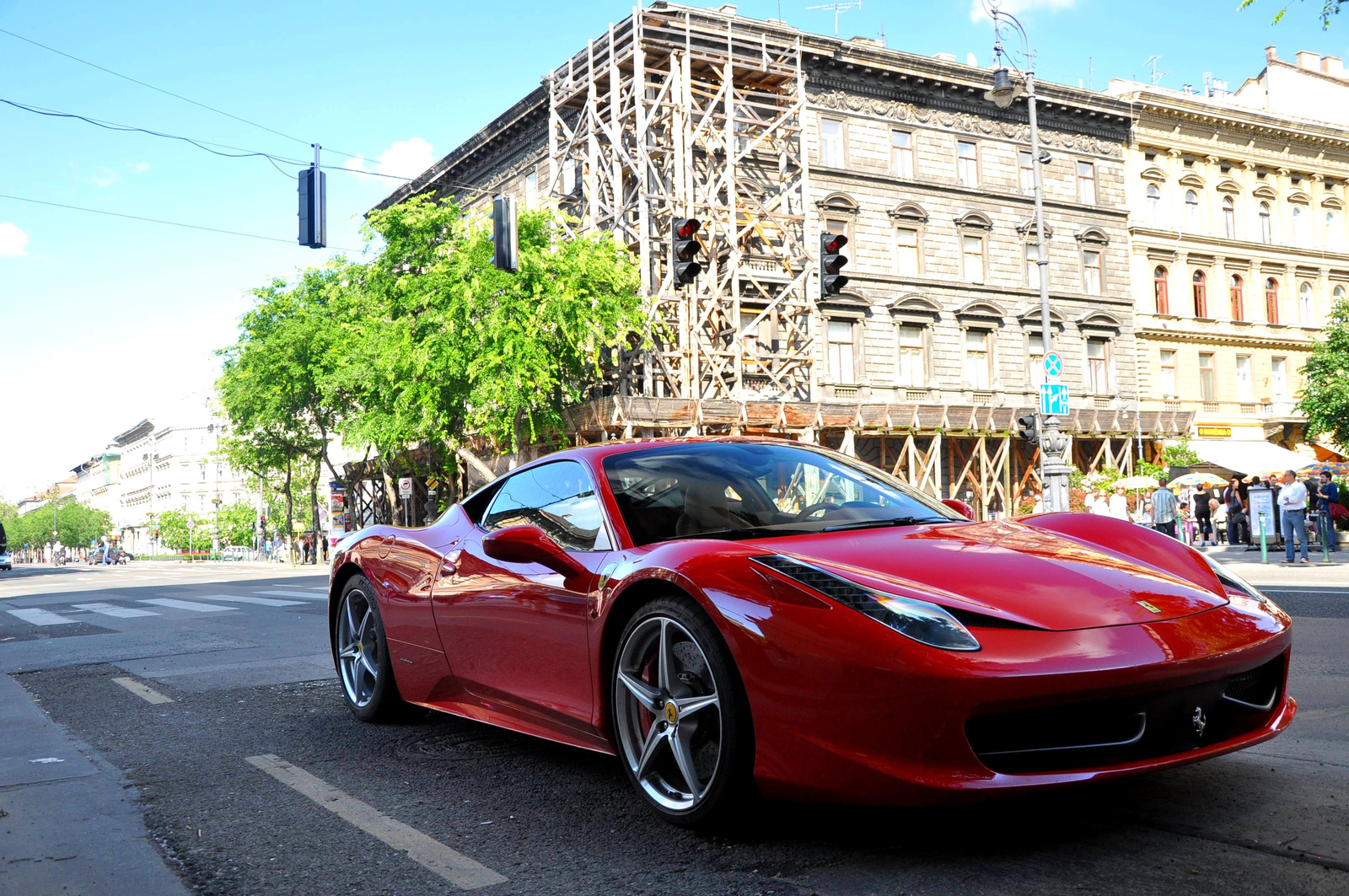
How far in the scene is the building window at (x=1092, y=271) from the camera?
41.1 m

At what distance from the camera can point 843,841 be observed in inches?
133

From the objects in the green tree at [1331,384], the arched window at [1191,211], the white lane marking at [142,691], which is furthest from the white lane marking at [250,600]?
the arched window at [1191,211]

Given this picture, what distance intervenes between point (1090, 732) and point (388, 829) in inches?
86.6

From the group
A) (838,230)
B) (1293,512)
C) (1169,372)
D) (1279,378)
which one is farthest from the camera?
(1279,378)

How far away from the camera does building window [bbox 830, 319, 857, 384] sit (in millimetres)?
36250

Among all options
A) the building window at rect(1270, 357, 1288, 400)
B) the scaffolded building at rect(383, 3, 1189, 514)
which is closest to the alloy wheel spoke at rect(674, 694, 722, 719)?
the scaffolded building at rect(383, 3, 1189, 514)

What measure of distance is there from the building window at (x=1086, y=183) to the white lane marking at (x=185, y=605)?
3370 cm

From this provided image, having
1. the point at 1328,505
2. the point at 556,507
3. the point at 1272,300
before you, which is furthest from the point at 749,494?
the point at 1272,300

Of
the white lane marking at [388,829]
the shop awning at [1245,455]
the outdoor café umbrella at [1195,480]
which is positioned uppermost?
the shop awning at [1245,455]

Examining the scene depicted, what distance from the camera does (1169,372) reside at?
42719 mm

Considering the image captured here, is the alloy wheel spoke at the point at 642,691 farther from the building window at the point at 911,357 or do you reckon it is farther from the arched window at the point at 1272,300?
the arched window at the point at 1272,300

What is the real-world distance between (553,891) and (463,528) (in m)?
2.37

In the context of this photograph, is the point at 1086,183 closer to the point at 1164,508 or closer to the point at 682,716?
the point at 1164,508

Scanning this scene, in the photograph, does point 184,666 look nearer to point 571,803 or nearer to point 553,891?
point 571,803
